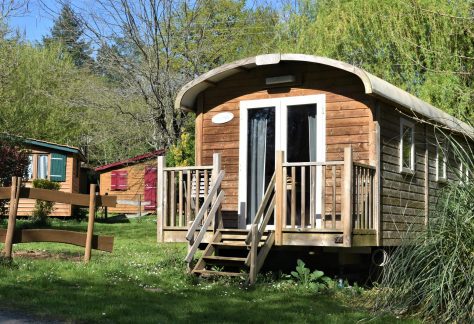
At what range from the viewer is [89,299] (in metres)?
7.40

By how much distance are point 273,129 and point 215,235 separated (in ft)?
6.69

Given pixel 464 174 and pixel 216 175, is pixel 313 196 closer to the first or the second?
pixel 216 175

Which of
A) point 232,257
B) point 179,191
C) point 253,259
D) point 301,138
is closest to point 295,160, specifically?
point 301,138

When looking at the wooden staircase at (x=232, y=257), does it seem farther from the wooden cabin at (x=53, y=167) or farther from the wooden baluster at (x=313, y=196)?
the wooden cabin at (x=53, y=167)

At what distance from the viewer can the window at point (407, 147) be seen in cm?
1127

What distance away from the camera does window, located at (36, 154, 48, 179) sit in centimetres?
2641

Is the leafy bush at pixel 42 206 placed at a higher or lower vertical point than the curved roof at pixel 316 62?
lower

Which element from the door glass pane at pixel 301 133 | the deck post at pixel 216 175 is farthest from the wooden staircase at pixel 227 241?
the door glass pane at pixel 301 133

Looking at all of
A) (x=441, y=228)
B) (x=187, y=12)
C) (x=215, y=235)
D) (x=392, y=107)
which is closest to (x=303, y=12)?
(x=187, y=12)

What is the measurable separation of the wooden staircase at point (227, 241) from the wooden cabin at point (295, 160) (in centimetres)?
2

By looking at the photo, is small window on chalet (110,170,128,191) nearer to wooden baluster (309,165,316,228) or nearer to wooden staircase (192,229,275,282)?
wooden staircase (192,229,275,282)

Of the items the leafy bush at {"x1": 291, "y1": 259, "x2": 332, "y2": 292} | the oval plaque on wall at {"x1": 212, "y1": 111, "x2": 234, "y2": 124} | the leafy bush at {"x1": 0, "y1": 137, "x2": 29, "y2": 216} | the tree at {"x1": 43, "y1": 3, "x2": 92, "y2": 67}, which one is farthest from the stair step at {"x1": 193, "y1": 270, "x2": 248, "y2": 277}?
the tree at {"x1": 43, "y1": 3, "x2": 92, "y2": 67}

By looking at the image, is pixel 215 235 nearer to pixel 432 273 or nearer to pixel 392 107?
pixel 392 107

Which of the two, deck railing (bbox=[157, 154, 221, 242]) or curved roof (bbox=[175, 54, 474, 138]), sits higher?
curved roof (bbox=[175, 54, 474, 138])
